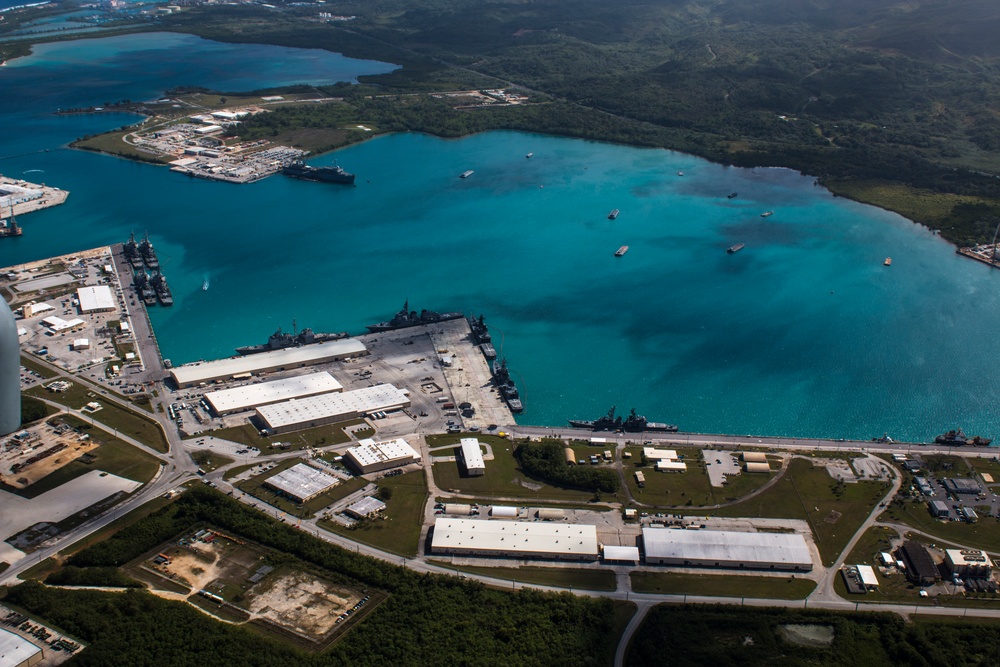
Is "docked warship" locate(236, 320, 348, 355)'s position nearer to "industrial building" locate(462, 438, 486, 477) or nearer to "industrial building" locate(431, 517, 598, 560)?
"industrial building" locate(462, 438, 486, 477)

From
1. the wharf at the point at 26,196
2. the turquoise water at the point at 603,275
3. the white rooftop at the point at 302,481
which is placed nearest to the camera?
the white rooftop at the point at 302,481

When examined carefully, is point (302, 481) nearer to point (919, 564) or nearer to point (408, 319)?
point (408, 319)

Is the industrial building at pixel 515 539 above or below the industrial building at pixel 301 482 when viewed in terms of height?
below

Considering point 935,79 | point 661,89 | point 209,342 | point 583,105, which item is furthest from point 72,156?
point 935,79

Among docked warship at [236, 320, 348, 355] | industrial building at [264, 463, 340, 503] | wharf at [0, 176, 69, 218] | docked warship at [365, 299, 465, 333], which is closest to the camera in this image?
industrial building at [264, 463, 340, 503]

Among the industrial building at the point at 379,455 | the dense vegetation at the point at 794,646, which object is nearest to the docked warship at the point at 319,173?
the industrial building at the point at 379,455

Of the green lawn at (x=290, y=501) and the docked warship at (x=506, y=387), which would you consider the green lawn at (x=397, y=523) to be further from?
the docked warship at (x=506, y=387)

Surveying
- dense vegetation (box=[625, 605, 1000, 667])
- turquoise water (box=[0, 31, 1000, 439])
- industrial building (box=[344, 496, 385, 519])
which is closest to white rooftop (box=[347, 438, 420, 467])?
industrial building (box=[344, 496, 385, 519])
